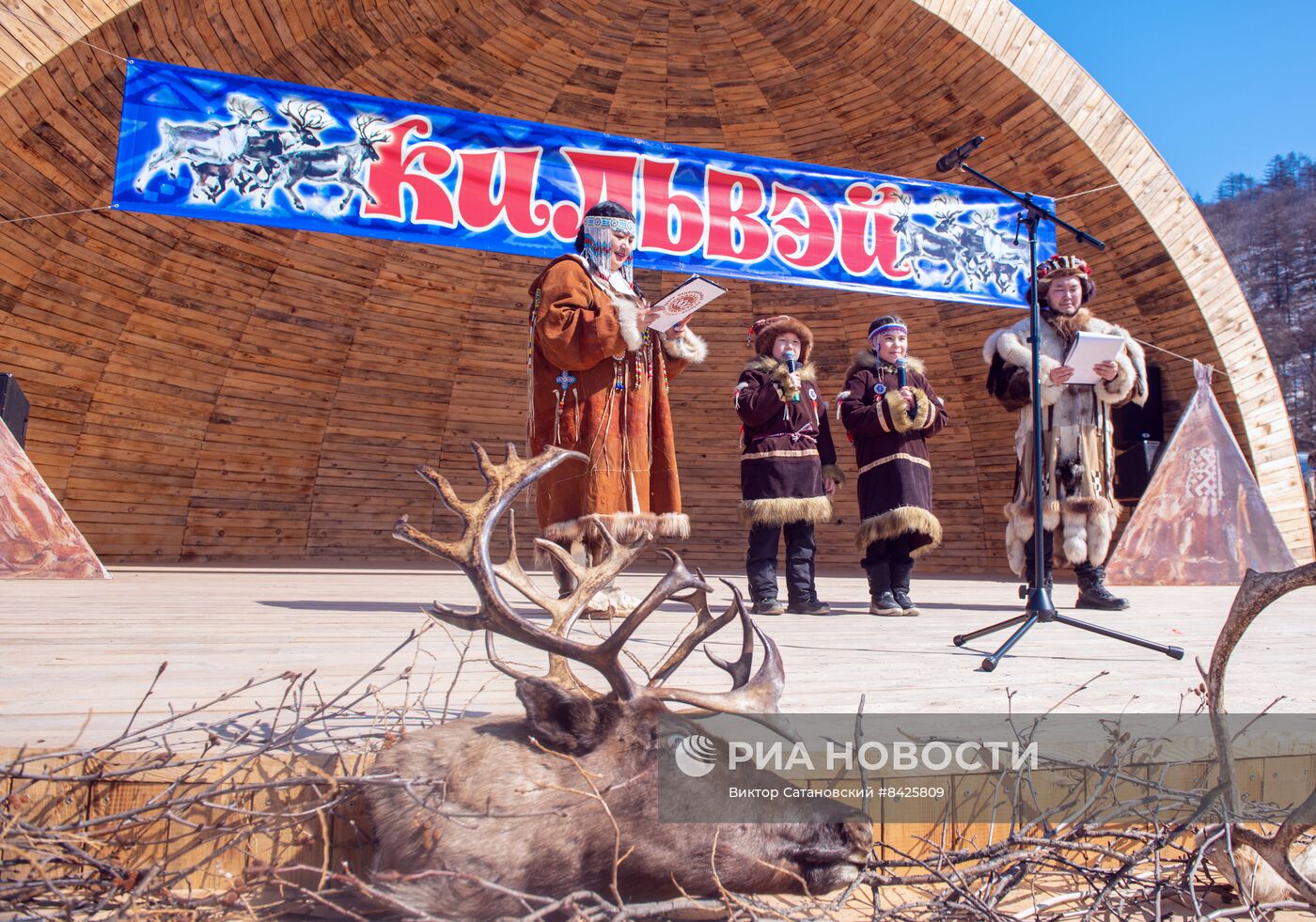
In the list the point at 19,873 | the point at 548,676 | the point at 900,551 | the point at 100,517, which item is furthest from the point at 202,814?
the point at 100,517

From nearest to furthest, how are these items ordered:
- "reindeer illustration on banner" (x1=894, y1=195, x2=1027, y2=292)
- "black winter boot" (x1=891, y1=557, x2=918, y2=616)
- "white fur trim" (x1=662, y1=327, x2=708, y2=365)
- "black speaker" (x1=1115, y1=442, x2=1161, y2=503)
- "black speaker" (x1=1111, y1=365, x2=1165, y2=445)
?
"white fur trim" (x1=662, y1=327, x2=708, y2=365) → "black winter boot" (x1=891, y1=557, x2=918, y2=616) → "reindeer illustration on banner" (x1=894, y1=195, x2=1027, y2=292) → "black speaker" (x1=1115, y1=442, x2=1161, y2=503) → "black speaker" (x1=1111, y1=365, x2=1165, y2=445)

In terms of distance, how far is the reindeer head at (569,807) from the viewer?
1448 millimetres

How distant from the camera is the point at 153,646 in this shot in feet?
9.83

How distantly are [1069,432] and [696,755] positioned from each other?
4154 millimetres

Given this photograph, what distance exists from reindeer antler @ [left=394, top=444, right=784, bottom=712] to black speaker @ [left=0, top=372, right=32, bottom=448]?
6030 mm

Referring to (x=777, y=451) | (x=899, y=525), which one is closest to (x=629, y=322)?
(x=777, y=451)

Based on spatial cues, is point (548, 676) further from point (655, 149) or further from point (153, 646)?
point (655, 149)

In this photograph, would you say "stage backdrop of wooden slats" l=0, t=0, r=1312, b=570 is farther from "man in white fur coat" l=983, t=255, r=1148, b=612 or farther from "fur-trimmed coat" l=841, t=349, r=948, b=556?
"fur-trimmed coat" l=841, t=349, r=948, b=556

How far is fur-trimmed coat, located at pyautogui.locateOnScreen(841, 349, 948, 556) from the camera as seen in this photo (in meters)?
4.88

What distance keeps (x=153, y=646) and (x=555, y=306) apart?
2058 millimetres

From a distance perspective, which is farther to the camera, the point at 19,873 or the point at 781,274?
the point at 781,274

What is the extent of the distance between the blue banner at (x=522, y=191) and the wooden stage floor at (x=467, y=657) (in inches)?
97.5

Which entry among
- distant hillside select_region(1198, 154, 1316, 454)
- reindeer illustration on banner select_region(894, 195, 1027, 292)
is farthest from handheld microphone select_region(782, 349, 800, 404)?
distant hillside select_region(1198, 154, 1316, 454)

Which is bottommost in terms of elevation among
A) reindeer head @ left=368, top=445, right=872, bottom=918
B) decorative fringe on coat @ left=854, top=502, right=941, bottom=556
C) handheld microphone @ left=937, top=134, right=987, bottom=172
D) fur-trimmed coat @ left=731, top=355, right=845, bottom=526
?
reindeer head @ left=368, top=445, right=872, bottom=918
